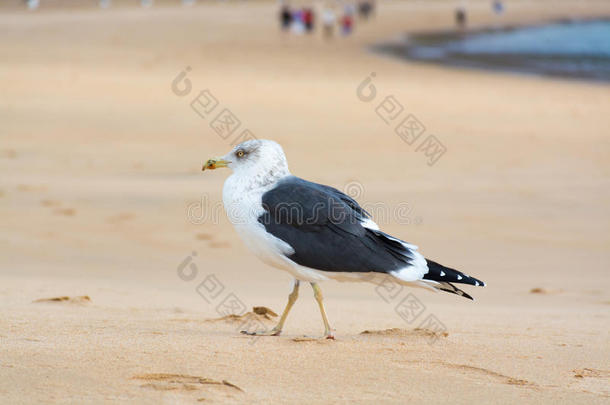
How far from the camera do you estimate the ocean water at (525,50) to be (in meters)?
28.7

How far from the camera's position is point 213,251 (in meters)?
8.23

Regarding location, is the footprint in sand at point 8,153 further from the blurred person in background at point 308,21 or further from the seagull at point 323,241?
the blurred person in background at point 308,21

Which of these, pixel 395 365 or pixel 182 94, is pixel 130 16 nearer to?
pixel 182 94

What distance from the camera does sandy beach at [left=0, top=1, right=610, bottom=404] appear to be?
3.89 m

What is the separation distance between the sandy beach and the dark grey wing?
1.50 feet

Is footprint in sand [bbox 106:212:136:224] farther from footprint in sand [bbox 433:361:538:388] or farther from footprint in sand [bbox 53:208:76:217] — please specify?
footprint in sand [bbox 433:361:538:388]

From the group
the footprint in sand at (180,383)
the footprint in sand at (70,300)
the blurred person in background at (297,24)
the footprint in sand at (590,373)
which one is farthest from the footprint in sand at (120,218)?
the blurred person in background at (297,24)

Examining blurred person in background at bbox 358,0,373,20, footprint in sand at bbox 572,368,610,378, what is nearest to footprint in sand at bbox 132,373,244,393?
footprint in sand at bbox 572,368,610,378

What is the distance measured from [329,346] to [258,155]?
112 cm

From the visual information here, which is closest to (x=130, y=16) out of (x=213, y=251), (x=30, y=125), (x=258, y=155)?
(x=30, y=125)

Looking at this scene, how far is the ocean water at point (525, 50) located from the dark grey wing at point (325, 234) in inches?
895

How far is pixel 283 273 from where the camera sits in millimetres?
7602

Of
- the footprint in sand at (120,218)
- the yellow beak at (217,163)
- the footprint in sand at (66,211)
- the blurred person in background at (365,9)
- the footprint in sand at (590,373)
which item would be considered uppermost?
the blurred person in background at (365,9)

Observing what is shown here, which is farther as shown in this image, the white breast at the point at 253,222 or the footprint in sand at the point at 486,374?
the white breast at the point at 253,222
